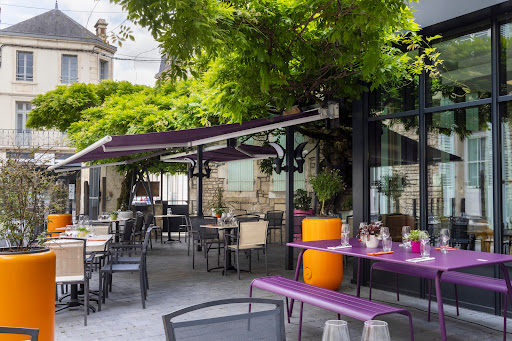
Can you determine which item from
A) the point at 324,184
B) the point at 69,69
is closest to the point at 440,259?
the point at 324,184

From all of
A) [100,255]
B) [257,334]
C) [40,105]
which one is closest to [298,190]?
[100,255]

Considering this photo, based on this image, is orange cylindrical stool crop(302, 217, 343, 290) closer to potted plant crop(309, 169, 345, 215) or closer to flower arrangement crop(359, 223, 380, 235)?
potted plant crop(309, 169, 345, 215)

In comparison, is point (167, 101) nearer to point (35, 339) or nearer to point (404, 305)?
point (404, 305)

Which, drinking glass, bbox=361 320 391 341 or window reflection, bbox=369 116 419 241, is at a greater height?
window reflection, bbox=369 116 419 241

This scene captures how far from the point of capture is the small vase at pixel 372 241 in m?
4.71

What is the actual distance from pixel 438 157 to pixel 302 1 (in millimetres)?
2685

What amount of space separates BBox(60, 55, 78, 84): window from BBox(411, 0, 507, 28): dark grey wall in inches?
947

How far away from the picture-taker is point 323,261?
6.31 metres

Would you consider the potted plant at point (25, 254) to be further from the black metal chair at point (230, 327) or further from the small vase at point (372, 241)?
the small vase at point (372, 241)

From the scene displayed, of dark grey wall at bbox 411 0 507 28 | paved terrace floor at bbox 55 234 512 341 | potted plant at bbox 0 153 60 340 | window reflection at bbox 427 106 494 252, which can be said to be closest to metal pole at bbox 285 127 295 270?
paved terrace floor at bbox 55 234 512 341

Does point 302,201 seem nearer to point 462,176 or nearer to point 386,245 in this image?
point 462,176

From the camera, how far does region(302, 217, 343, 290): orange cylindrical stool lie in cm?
632

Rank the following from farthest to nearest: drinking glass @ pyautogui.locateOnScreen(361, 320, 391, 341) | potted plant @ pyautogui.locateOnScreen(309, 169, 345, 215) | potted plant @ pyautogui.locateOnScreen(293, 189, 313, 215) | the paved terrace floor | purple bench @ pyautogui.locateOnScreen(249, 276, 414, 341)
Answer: potted plant @ pyautogui.locateOnScreen(293, 189, 313, 215), potted plant @ pyautogui.locateOnScreen(309, 169, 345, 215), the paved terrace floor, purple bench @ pyautogui.locateOnScreen(249, 276, 414, 341), drinking glass @ pyautogui.locateOnScreen(361, 320, 391, 341)

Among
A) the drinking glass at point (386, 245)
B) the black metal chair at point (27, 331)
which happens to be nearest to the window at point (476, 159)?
the drinking glass at point (386, 245)
